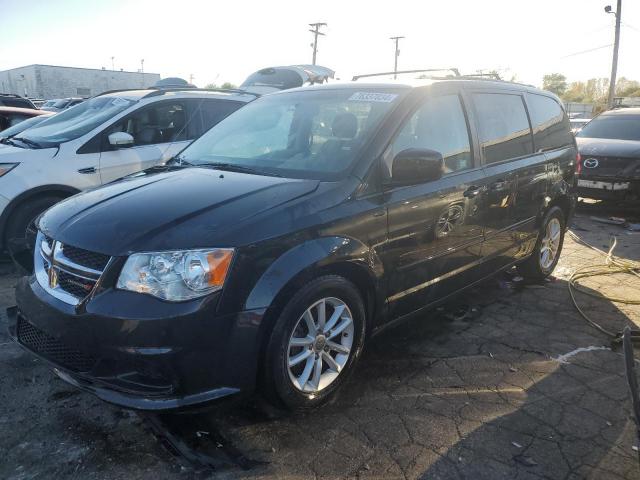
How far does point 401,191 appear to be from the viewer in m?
Result: 3.11

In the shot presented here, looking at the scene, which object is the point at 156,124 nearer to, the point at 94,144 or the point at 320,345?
the point at 94,144

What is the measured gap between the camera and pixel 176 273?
2.31m

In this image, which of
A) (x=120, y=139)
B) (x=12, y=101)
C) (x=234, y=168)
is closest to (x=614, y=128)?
(x=120, y=139)

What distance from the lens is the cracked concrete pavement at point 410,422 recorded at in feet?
7.95

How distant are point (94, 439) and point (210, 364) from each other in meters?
0.81

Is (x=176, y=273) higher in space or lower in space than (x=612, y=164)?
lower

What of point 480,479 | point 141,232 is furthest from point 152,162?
point 480,479

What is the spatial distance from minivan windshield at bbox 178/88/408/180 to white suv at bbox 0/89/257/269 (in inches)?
66.6

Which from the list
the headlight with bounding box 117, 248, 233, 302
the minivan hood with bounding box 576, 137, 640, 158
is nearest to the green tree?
the minivan hood with bounding box 576, 137, 640, 158

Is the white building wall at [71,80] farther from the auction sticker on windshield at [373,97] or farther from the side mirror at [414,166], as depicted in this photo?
the side mirror at [414,166]

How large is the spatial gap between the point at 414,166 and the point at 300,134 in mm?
901

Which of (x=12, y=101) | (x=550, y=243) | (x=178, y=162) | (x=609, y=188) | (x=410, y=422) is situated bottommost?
(x=410, y=422)

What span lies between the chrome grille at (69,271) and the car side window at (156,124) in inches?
123

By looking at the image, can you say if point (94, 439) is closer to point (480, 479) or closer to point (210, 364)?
point (210, 364)
